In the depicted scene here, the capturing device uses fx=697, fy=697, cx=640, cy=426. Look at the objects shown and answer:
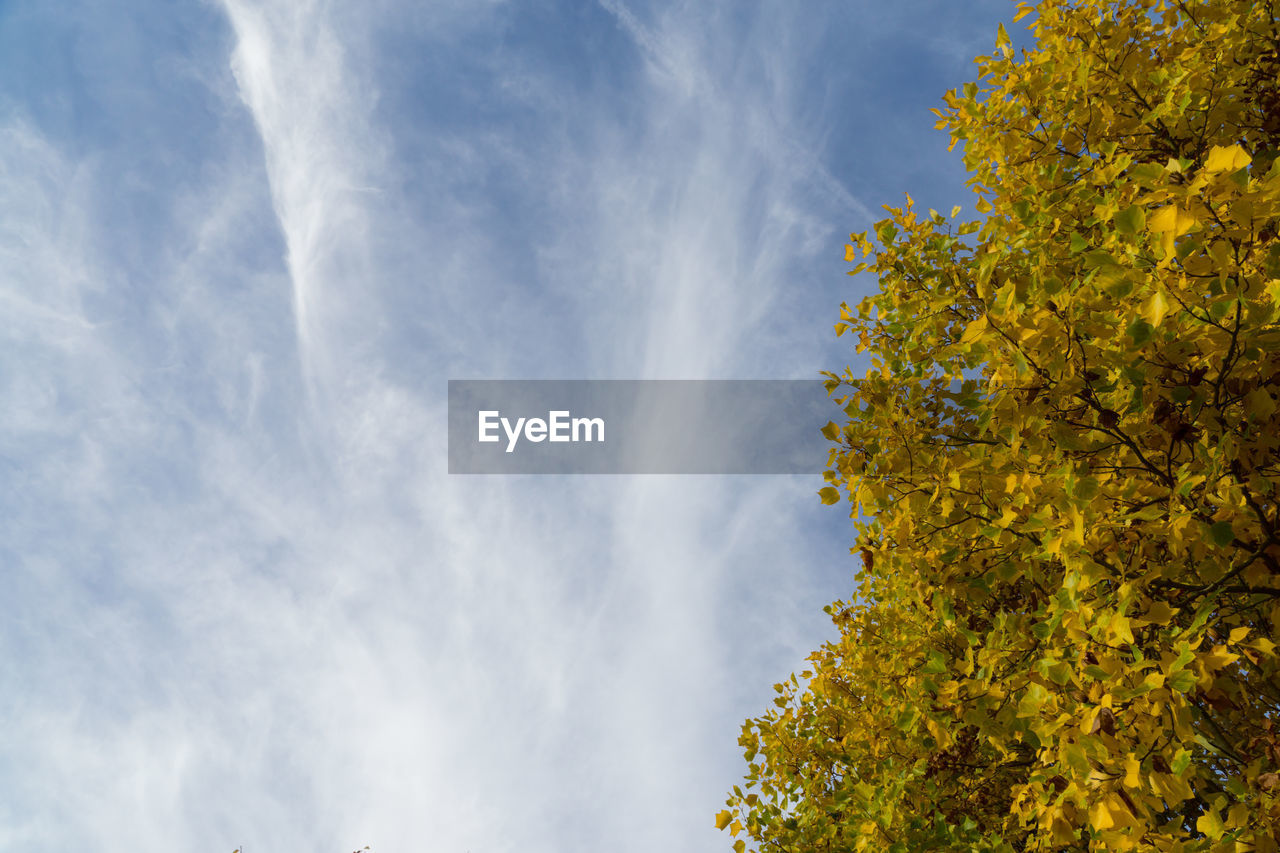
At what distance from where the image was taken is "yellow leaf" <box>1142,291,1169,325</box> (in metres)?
2.29

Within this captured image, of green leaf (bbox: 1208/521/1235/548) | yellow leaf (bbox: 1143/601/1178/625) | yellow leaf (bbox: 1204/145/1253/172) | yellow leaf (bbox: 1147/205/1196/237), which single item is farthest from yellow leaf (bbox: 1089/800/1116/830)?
yellow leaf (bbox: 1204/145/1253/172)

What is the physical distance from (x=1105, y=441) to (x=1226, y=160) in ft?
3.96

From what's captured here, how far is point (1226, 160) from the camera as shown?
2.28 meters

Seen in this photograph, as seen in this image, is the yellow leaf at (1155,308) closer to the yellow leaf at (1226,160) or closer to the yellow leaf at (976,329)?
the yellow leaf at (1226,160)

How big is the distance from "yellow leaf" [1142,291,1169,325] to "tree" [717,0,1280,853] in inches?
0.4

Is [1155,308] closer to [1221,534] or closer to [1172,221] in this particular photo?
[1172,221]

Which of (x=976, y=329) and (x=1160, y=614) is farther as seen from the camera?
(x=976, y=329)

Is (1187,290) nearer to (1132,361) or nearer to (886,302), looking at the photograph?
(1132,361)

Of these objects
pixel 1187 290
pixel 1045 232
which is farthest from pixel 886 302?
pixel 1187 290

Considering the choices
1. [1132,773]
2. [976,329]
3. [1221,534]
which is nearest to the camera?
[1132,773]

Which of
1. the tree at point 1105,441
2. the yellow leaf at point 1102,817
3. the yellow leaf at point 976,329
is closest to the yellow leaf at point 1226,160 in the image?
the tree at point 1105,441

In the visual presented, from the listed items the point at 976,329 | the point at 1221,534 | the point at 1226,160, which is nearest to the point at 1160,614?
the point at 1221,534

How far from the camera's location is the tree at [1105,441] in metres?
2.47

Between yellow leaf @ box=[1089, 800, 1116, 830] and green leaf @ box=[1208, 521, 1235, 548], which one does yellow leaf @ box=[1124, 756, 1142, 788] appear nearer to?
yellow leaf @ box=[1089, 800, 1116, 830]
